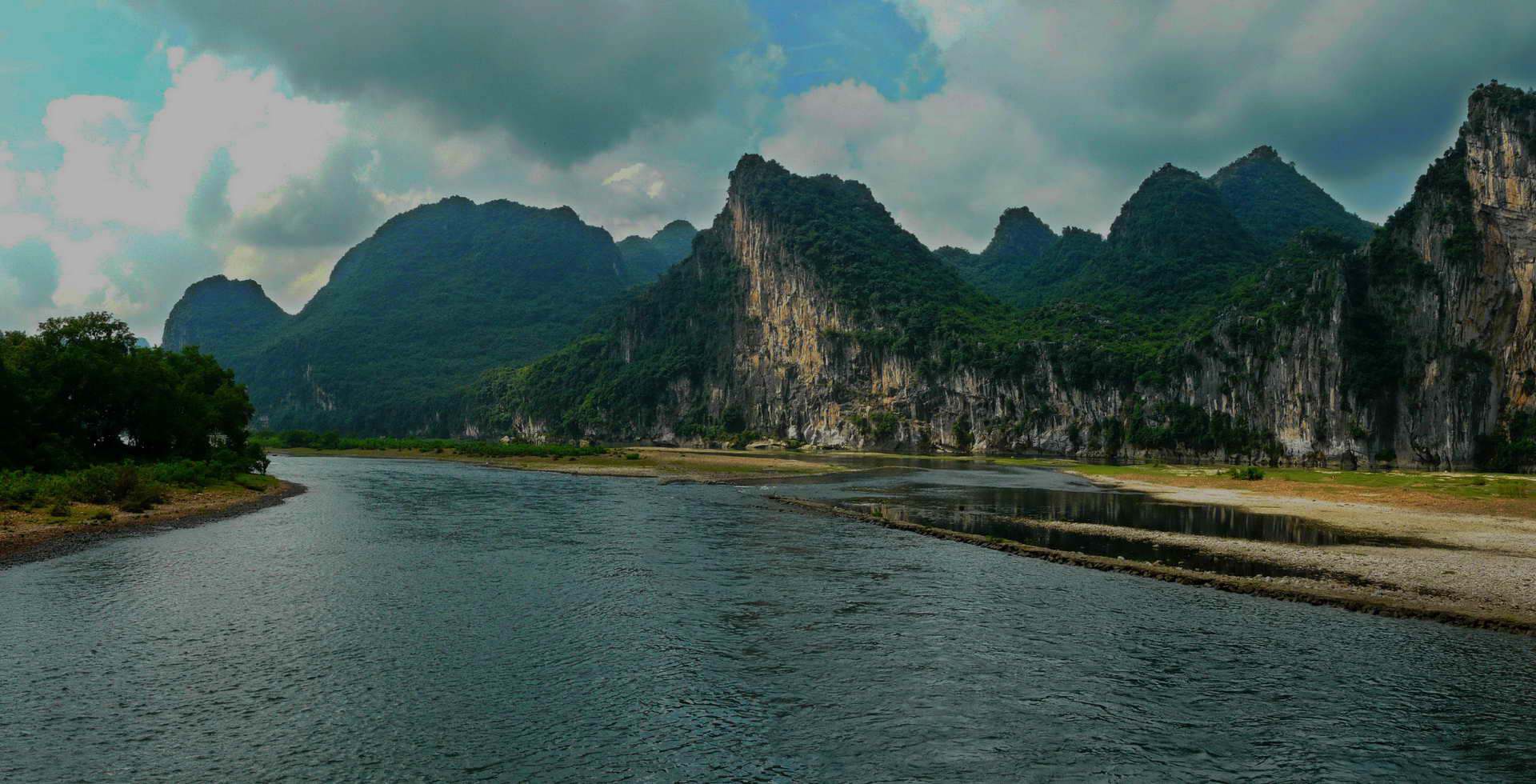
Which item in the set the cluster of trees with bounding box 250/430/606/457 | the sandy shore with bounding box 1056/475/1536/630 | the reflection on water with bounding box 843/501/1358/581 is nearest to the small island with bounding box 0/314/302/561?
the reflection on water with bounding box 843/501/1358/581

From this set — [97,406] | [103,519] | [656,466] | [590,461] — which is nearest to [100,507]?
[103,519]

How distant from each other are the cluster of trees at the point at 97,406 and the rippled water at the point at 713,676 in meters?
23.2

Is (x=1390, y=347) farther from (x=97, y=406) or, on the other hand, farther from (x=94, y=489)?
(x=97, y=406)

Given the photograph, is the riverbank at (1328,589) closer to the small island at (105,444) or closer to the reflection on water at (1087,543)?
the reflection on water at (1087,543)

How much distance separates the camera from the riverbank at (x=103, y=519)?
31562 mm

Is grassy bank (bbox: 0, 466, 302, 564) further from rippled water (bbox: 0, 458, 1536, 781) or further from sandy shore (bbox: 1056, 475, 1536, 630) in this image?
sandy shore (bbox: 1056, 475, 1536, 630)

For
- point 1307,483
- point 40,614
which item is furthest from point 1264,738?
point 1307,483

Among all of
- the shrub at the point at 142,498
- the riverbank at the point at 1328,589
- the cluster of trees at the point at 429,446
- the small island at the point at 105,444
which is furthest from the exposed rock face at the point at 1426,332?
the shrub at the point at 142,498

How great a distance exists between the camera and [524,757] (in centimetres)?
1390

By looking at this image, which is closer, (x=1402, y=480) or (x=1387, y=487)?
(x=1387, y=487)

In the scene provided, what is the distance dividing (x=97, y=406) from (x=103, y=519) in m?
21.0

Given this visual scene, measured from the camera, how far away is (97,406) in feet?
177

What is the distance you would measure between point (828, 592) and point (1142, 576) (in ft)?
41.2

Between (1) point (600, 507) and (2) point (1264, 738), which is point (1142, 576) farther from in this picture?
(1) point (600, 507)
